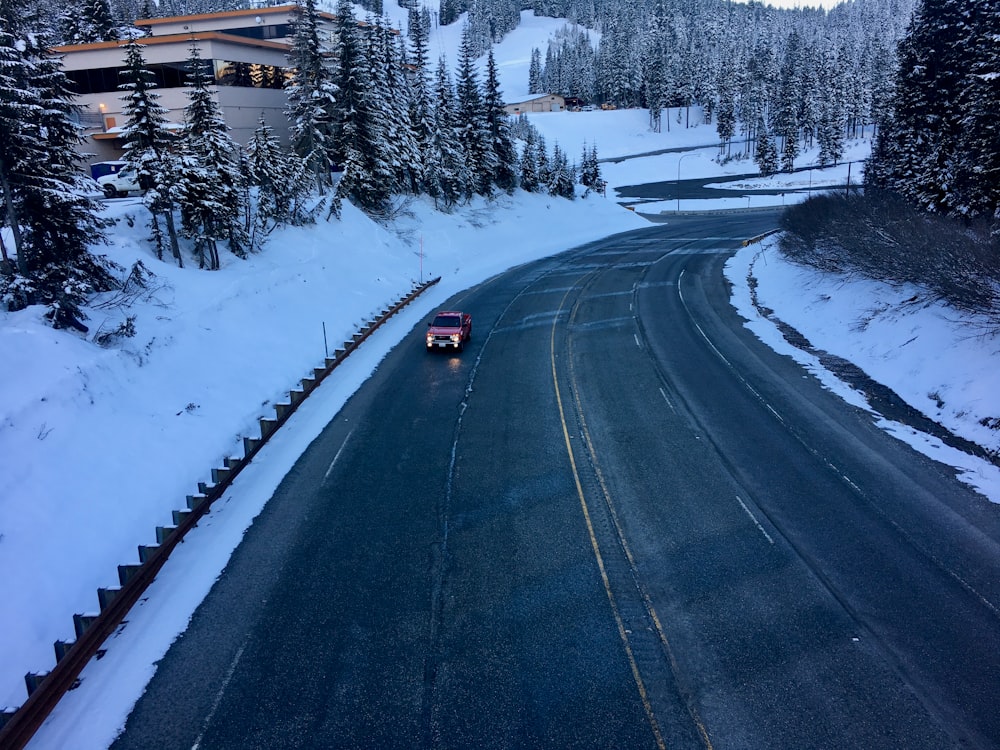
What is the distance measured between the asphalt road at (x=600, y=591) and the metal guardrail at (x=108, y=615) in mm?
1249

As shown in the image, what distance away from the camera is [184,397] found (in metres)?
17.8

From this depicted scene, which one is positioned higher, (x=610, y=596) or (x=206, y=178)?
(x=206, y=178)

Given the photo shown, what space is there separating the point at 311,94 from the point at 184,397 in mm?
31546

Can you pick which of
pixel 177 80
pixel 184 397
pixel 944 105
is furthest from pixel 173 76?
pixel 944 105

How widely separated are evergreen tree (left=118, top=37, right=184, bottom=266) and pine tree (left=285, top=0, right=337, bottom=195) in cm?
1668

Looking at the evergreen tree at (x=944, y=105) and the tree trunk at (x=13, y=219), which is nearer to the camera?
the tree trunk at (x=13, y=219)

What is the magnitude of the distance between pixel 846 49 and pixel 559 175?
11056cm

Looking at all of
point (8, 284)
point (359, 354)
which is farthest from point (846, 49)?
point (8, 284)

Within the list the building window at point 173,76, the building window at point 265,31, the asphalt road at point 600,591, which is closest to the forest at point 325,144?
the building window at point 173,76

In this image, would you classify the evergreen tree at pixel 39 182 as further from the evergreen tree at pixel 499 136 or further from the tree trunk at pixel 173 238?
the evergreen tree at pixel 499 136

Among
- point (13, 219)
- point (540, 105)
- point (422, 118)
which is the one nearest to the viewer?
point (13, 219)

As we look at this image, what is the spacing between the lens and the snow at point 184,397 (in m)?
10.5

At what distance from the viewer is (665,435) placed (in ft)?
55.5

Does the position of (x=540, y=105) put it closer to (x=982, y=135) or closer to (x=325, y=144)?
(x=325, y=144)
